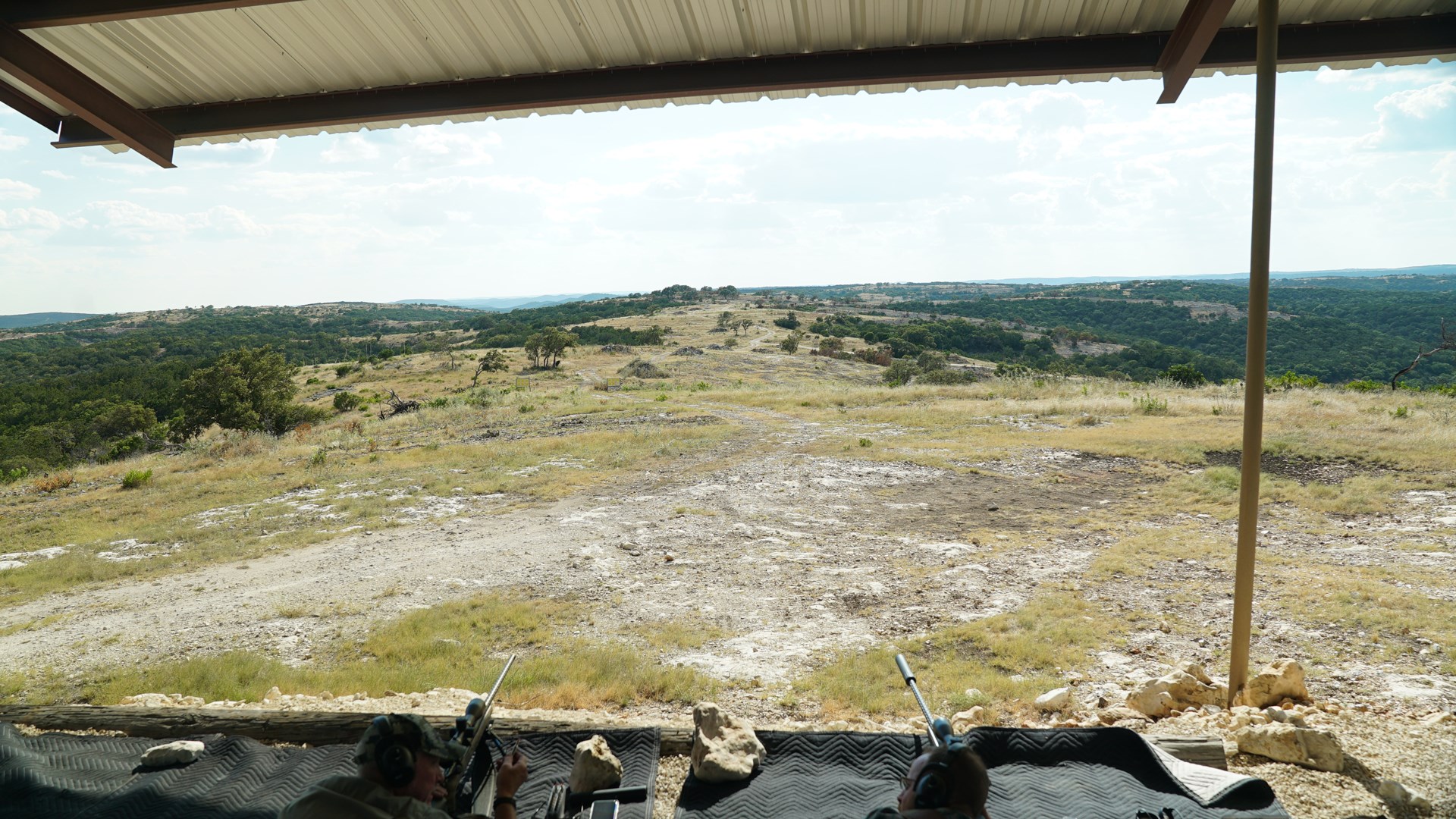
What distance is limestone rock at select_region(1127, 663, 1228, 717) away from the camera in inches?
180

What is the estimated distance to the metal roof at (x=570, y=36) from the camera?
13.0 feet

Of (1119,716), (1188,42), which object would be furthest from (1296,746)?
(1188,42)

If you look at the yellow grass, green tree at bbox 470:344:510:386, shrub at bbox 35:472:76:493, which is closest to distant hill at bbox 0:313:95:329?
green tree at bbox 470:344:510:386

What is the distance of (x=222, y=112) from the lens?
4.91 metres

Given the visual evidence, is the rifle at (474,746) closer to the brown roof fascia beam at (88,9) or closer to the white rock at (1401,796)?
the brown roof fascia beam at (88,9)

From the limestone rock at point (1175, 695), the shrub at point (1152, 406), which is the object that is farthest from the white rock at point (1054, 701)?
the shrub at point (1152, 406)

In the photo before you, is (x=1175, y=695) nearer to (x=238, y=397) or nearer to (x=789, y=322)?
(x=238, y=397)

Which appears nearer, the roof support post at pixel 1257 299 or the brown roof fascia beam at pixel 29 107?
the roof support post at pixel 1257 299

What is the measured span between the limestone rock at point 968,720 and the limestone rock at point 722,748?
1.36 m

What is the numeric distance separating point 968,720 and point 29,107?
278 inches

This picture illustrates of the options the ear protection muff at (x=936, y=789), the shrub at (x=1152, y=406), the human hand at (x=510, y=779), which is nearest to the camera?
the ear protection muff at (x=936, y=789)

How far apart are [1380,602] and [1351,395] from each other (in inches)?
656

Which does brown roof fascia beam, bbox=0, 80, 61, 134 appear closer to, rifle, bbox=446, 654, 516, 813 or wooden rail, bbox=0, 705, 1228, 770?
wooden rail, bbox=0, 705, 1228, 770

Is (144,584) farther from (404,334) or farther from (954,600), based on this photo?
(404,334)
